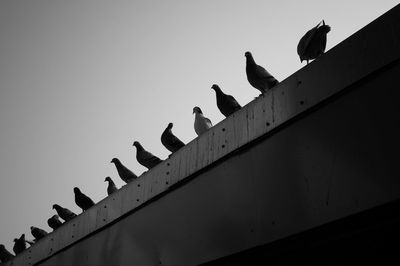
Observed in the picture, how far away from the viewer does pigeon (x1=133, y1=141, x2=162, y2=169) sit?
6199 mm

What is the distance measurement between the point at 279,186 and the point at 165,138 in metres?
3.72

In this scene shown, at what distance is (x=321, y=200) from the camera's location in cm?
170

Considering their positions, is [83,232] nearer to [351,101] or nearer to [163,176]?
[163,176]

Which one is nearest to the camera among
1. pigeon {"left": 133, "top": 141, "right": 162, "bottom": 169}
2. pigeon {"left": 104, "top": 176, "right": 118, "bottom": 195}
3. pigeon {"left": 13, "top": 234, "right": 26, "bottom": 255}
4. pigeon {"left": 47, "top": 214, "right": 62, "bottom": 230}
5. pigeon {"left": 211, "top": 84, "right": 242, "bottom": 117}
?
pigeon {"left": 211, "top": 84, "right": 242, "bottom": 117}

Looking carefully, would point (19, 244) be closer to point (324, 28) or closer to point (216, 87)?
point (216, 87)

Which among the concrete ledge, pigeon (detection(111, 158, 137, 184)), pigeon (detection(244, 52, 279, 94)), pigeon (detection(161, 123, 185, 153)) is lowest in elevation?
the concrete ledge

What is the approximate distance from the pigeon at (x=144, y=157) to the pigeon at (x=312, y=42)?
133 inches

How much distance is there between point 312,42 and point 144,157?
12.0 ft

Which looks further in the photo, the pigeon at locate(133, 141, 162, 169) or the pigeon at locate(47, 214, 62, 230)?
the pigeon at locate(47, 214, 62, 230)

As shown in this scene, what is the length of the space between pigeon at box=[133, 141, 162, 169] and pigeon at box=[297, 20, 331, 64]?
337cm

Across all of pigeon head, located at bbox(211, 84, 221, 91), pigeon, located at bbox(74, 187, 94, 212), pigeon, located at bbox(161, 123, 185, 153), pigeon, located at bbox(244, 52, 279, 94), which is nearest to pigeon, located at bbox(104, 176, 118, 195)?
pigeon, located at bbox(74, 187, 94, 212)

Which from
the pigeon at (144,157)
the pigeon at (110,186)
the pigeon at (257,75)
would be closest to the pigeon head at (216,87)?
the pigeon at (257,75)

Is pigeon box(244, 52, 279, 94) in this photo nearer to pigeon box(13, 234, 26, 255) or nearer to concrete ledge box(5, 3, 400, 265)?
concrete ledge box(5, 3, 400, 265)

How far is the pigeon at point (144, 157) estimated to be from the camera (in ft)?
20.3
